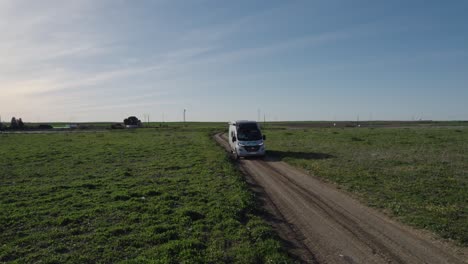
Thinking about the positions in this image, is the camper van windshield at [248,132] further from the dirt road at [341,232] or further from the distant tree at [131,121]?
the distant tree at [131,121]

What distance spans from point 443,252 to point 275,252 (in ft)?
12.6

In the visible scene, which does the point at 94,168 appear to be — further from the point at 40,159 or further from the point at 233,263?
the point at 233,263

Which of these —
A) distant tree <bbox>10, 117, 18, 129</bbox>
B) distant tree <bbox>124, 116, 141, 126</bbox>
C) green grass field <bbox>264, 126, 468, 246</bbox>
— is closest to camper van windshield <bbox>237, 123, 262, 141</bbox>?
green grass field <bbox>264, 126, 468, 246</bbox>

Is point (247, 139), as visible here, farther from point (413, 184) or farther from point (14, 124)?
point (14, 124)

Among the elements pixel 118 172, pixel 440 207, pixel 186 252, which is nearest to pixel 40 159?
pixel 118 172

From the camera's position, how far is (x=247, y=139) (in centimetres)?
2616

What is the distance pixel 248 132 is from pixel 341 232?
1833 centimetres

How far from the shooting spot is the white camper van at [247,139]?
25.3 metres

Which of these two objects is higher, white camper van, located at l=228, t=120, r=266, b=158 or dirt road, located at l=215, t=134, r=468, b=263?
white camper van, located at l=228, t=120, r=266, b=158

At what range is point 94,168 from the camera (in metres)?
20.5

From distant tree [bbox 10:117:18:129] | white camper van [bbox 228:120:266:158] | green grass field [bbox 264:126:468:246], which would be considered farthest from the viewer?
distant tree [bbox 10:117:18:129]

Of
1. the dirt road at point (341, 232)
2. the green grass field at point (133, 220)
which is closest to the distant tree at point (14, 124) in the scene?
the green grass field at point (133, 220)

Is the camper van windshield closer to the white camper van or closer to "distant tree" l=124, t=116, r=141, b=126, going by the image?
the white camper van

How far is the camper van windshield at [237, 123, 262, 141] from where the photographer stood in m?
26.2
